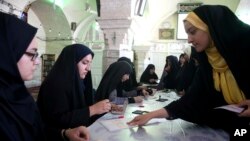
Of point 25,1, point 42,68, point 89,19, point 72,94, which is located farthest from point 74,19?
point 72,94

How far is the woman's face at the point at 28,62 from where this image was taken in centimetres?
121

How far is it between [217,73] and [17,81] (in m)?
1.22

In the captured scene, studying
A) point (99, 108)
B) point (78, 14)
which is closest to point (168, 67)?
point (99, 108)

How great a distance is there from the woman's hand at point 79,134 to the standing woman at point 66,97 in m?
0.28

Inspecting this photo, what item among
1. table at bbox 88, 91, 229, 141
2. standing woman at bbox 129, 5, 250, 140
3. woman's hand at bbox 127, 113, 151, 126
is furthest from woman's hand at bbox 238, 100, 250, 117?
woman's hand at bbox 127, 113, 151, 126

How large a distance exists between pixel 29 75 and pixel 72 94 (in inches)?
23.0

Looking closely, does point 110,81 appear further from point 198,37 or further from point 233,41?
point 233,41

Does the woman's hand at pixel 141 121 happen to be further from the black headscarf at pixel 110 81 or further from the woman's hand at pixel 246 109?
the black headscarf at pixel 110 81

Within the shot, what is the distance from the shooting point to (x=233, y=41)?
1.35 m

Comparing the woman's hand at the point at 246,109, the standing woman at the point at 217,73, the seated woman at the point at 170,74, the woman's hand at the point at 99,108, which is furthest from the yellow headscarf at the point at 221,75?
the seated woman at the point at 170,74

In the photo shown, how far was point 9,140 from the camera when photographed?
990 mm

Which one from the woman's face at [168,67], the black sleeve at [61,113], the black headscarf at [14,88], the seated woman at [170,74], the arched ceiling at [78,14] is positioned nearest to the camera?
the black headscarf at [14,88]

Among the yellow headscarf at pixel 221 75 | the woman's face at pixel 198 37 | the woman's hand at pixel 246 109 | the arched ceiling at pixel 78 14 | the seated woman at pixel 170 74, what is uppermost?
the arched ceiling at pixel 78 14

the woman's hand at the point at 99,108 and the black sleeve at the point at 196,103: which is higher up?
the black sleeve at the point at 196,103
